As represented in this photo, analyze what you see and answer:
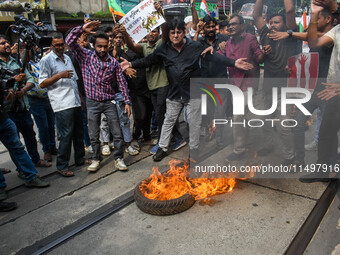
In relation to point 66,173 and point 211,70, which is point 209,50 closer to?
point 211,70

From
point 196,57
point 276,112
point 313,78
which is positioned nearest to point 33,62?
point 196,57

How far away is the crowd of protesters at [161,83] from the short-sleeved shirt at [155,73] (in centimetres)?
2

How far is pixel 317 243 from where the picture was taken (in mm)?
2633

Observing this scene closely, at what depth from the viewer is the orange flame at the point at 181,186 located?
3.49 meters

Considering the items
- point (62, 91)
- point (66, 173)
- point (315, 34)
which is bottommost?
point (66, 173)

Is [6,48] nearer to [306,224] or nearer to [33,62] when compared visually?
[33,62]

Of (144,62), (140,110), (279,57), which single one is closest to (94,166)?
(140,110)

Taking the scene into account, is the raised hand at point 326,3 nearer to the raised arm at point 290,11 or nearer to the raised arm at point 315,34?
the raised arm at point 315,34

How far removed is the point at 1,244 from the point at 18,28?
2855 mm

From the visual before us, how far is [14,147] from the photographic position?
3852 millimetres

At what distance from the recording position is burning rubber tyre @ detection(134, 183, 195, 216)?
10.4ft

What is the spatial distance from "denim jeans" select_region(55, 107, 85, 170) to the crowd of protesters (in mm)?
16

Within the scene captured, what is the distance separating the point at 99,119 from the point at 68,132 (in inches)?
20.2

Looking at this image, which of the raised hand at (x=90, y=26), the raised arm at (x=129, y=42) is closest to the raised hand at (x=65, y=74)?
the raised hand at (x=90, y=26)
